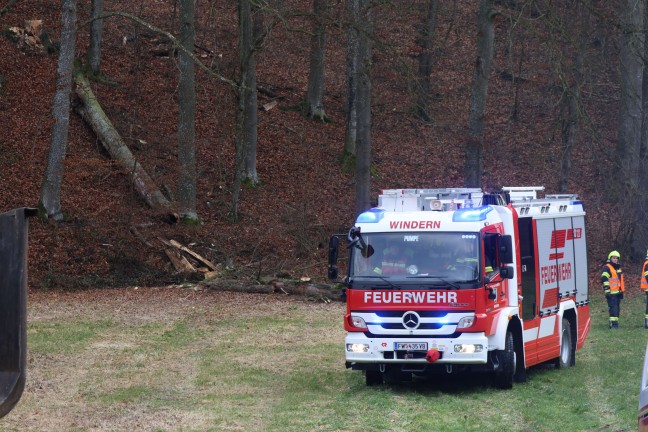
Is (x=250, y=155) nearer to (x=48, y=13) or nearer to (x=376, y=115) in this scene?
(x=376, y=115)

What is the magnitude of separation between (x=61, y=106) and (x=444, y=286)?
14.2 m

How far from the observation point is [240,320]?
1942cm

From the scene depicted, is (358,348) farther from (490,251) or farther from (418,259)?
(490,251)

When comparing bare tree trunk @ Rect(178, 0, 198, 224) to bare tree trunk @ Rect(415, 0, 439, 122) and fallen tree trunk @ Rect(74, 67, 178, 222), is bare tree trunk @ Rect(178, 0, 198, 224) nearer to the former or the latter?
fallen tree trunk @ Rect(74, 67, 178, 222)

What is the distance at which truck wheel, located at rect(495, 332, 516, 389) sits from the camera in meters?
12.9

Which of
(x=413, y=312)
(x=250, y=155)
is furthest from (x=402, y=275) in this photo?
(x=250, y=155)

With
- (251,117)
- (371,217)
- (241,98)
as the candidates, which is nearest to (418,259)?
(371,217)

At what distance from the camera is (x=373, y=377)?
1337 centimetres

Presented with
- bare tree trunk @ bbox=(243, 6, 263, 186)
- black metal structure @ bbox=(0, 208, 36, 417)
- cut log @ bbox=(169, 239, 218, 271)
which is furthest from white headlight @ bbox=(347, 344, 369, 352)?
bare tree trunk @ bbox=(243, 6, 263, 186)

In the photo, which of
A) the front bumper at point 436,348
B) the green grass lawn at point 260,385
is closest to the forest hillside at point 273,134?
the green grass lawn at point 260,385

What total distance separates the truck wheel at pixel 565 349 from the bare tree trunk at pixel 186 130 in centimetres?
1320

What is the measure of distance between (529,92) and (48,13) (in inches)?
838

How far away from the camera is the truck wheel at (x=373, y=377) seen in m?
13.3

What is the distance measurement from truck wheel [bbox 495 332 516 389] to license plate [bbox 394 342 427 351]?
116 centimetres
